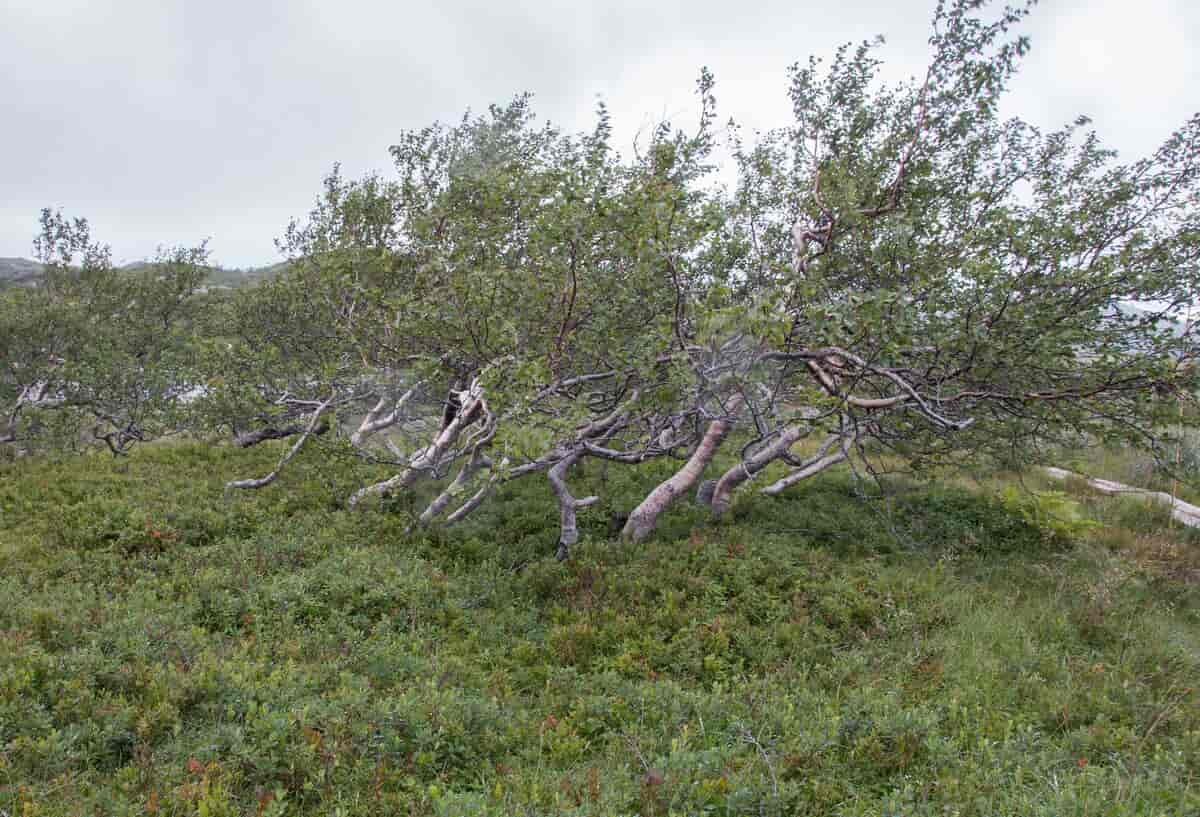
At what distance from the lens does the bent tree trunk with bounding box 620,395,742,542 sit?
37.0 ft

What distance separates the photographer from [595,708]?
641cm

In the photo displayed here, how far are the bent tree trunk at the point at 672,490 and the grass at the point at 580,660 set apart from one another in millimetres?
362

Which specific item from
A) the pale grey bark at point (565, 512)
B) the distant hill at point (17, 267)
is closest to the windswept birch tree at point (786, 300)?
the pale grey bark at point (565, 512)

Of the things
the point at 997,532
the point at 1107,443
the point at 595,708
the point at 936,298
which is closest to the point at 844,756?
the point at 595,708

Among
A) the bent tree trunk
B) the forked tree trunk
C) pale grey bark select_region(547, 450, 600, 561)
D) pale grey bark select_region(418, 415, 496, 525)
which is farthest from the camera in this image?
the forked tree trunk

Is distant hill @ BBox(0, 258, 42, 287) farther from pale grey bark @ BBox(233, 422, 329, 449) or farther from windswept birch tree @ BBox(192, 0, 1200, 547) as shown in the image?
windswept birch tree @ BBox(192, 0, 1200, 547)

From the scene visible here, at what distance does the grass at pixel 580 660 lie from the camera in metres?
4.92

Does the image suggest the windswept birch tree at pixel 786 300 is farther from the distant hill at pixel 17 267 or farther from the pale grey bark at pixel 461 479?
the distant hill at pixel 17 267

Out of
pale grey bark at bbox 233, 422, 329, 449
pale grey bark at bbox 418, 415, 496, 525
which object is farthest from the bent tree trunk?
pale grey bark at bbox 233, 422, 329, 449

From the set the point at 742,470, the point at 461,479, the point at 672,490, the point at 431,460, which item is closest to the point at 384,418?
the point at 431,460

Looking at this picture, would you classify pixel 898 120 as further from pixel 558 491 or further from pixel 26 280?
pixel 26 280

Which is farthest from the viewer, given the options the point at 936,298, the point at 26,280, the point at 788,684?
the point at 26,280

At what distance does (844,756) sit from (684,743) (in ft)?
4.67

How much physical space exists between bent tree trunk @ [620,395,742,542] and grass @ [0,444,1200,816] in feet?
1.19
